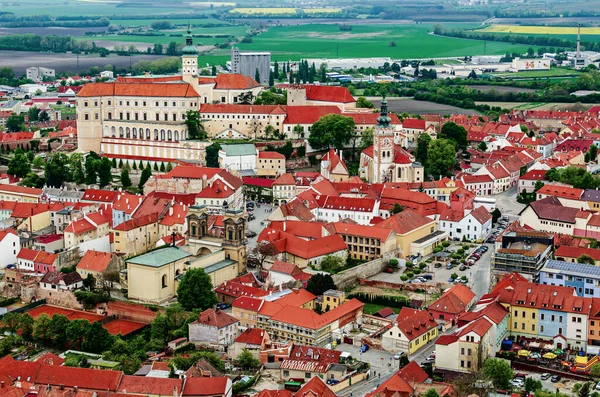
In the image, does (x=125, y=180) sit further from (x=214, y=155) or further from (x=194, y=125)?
(x=194, y=125)

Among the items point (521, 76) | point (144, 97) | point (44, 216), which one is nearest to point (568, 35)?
point (521, 76)

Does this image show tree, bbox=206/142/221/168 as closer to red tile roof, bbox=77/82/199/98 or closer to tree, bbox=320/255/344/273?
red tile roof, bbox=77/82/199/98

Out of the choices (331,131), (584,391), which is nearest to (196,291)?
(584,391)

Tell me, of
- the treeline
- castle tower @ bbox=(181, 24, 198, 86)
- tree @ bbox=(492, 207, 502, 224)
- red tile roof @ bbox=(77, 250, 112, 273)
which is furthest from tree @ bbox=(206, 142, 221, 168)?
the treeline

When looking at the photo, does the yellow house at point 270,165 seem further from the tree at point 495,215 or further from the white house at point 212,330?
the white house at point 212,330

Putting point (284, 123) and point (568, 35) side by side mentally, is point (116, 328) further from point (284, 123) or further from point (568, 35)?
point (568, 35)

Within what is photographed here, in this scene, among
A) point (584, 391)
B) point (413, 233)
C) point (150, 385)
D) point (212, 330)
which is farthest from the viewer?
point (413, 233)
